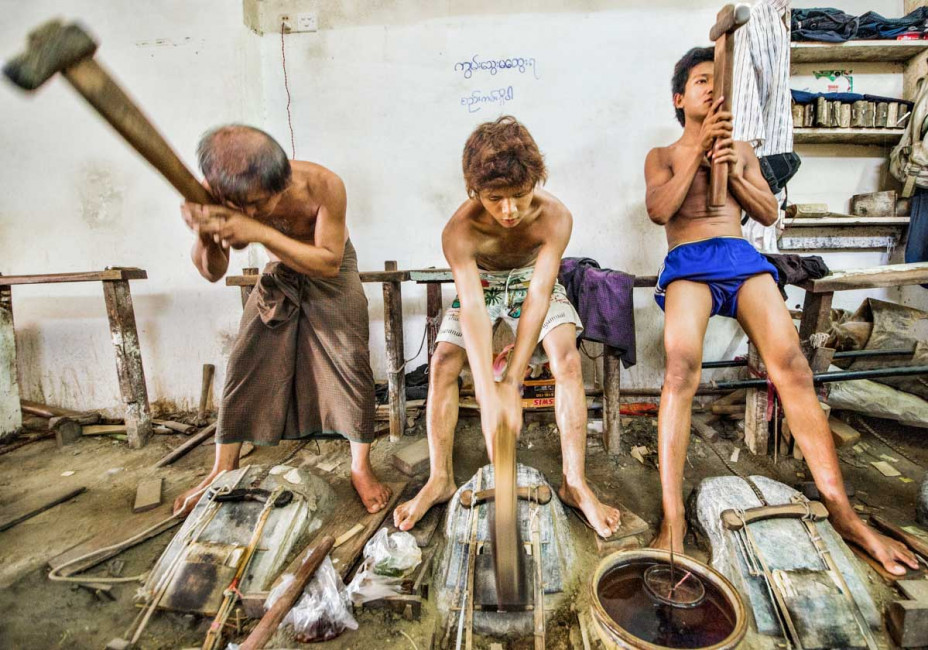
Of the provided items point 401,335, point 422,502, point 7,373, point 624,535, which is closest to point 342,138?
point 401,335

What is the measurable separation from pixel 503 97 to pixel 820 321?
2.67 meters

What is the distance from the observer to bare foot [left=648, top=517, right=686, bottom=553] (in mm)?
1783

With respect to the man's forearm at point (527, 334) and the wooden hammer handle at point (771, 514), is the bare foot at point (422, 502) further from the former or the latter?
the wooden hammer handle at point (771, 514)

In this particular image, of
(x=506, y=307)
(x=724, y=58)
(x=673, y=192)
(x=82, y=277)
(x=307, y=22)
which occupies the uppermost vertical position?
(x=307, y=22)

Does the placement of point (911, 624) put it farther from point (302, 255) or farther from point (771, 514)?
point (302, 255)

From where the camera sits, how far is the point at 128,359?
125 inches

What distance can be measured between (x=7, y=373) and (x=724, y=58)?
514 centimetres

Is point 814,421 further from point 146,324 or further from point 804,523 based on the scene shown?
point 146,324

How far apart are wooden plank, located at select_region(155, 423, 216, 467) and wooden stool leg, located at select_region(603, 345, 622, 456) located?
2846 millimetres

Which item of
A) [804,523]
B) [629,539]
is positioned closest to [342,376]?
[629,539]

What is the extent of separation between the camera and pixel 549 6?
3393mm

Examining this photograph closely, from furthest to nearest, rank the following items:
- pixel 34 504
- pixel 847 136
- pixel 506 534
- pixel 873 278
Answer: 1. pixel 847 136
2. pixel 34 504
3. pixel 873 278
4. pixel 506 534

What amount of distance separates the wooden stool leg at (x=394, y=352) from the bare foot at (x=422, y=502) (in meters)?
1.00

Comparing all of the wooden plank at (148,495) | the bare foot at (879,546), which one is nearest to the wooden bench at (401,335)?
the bare foot at (879,546)
